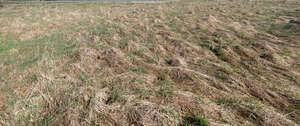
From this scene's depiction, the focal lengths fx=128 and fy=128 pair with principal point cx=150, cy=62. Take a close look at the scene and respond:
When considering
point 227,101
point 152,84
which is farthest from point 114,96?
point 227,101

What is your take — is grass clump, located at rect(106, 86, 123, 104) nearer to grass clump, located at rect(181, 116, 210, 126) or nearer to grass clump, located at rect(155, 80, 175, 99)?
grass clump, located at rect(155, 80, 175, 99)

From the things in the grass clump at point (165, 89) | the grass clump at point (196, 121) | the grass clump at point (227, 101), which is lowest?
the grass clump at point (196, 121)

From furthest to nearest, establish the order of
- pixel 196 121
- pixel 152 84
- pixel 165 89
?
pixel 152 84, pixel 165 89, pixel 196 121

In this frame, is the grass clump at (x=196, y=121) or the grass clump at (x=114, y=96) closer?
the grass clump at (x=196, y=121)

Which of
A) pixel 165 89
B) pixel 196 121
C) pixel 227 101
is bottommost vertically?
pixel 196 121

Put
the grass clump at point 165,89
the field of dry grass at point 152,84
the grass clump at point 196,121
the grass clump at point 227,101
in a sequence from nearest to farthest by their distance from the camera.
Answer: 1. the grass clump at point 196,121
2. the field of dry grass at point 152,84
3. the grass clump at point 227,101
4. the grass clump at point 165,89

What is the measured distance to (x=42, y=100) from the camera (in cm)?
328

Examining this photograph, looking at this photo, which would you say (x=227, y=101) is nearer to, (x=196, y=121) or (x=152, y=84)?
(x=196, y=121)

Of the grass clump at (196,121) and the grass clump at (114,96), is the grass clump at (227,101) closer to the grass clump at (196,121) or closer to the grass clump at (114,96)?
the grass clump at (196,121)

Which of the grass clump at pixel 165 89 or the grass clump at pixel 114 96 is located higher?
the grass clump at pixel 165 89

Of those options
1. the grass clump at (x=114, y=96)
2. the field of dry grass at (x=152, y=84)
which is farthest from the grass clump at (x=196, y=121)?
the grass clump at (x=114, y=96)

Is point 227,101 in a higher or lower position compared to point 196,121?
higher

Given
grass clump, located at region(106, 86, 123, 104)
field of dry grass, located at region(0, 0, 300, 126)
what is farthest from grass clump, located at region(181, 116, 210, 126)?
grass clump, located at region(106, 86, 123, 104)

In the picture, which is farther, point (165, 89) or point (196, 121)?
point (165, 89)
